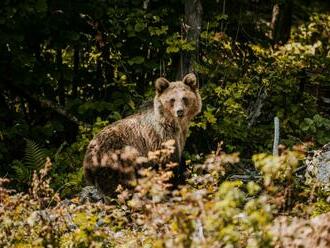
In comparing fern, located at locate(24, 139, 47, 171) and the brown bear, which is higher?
the brown bear

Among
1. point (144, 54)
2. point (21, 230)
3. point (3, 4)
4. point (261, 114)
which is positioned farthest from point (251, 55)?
point (21, 230)

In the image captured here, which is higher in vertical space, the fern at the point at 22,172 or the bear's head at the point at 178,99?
the bear's head at the point at 178,99

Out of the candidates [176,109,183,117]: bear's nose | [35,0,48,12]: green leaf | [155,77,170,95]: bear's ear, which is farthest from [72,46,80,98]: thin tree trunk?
[176,109,183,117]: bear's nose

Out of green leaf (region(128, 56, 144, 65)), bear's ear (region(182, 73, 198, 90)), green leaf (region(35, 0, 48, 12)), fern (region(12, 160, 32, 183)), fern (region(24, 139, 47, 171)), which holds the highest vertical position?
green leaf (region(35, 0, 48, 12))

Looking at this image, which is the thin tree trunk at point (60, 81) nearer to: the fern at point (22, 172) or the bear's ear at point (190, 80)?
the fern at point (22, 172)

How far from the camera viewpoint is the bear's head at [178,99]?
732 cm

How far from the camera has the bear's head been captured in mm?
7316

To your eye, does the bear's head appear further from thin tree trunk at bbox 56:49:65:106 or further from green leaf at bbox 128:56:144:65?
thin tree trunk at bbox 56:49:65:106

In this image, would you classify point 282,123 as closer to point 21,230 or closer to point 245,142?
point 245,142

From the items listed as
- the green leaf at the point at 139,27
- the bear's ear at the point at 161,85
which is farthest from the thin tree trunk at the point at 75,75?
the bear's ear at the point at 161,85

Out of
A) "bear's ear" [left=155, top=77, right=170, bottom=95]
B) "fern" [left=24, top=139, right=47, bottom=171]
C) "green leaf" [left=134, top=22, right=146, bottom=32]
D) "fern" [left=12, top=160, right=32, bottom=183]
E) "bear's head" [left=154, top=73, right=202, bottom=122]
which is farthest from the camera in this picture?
"green leaf" [left=134, top=22, right=146, bottom=32]

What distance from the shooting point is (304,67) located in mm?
10734

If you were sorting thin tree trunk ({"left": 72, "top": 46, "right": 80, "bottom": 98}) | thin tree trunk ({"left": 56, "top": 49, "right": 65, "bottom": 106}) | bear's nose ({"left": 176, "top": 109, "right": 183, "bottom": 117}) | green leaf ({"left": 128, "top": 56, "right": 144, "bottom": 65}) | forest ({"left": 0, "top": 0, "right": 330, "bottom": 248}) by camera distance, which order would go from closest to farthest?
bear's nose ({"left": 176, "top": 109, "right": 183, "bottom": 117})
forest ({"left": 0, "top": 0, "right": 330, "bottom": 248})
green leaf ({"left": 128, "top": 56, "right": 144, "bottom": 65})
thin tree trunk ({"left": 56, "top": 49, "right": 65, "bottom": 106})
thin tree trunk ({"left": 72, "top": 46, "right": 80, "bottom": 98})

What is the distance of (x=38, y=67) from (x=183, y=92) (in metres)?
3.22
